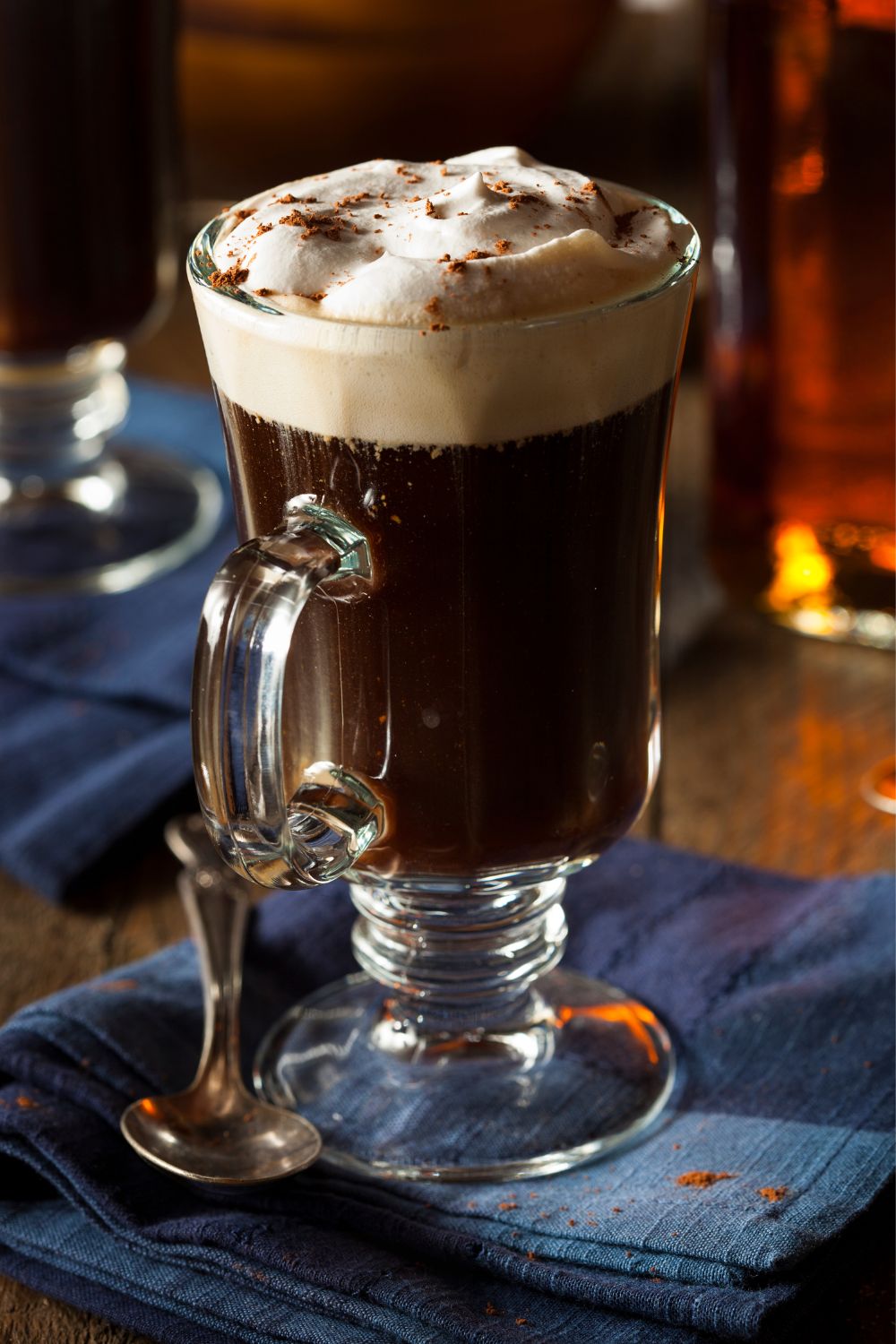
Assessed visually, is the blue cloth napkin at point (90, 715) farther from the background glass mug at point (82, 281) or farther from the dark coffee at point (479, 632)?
the dark coffee at point (479, 632)

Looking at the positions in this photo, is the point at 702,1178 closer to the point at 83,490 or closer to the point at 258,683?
the point at 258,683

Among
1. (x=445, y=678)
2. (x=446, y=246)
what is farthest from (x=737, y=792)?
(x=446, y=246)

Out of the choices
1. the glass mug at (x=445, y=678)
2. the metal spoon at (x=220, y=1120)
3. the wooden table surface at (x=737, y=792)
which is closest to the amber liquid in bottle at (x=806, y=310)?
the wooden table surface at (x=737, y=792)

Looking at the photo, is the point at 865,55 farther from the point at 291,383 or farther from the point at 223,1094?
the point at 223,1094

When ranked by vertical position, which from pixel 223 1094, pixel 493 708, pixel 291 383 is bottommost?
pixel 223 1094

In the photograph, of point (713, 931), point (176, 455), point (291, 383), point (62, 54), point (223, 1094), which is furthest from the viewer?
point (176, 455)

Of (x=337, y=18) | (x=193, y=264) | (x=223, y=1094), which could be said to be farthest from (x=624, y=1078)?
(x=337, y=18)
